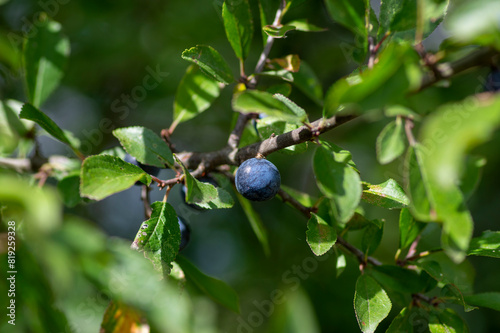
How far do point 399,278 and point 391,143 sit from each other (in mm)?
462

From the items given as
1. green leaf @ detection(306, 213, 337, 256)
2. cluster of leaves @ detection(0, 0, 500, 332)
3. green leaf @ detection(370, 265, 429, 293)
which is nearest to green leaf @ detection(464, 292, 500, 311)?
cluster of leaves @ detection(0, 0, 500, 332)

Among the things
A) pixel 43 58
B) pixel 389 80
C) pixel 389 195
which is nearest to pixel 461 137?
pixel 389 80

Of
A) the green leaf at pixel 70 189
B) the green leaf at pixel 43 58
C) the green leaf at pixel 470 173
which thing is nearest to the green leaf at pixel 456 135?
the green leaf at pixel 470 173

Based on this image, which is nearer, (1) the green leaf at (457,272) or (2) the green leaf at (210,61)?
(2) the green leaf at (210,61)

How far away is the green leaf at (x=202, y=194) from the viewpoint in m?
0.86

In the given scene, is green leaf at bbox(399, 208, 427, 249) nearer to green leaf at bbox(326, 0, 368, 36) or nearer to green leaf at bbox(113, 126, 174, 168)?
green leaf at bbox(326, 0, 368, 36)

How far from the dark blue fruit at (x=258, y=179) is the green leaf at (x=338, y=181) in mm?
199

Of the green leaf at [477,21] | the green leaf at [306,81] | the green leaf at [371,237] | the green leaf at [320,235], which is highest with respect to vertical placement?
the green leaf at [477,21]

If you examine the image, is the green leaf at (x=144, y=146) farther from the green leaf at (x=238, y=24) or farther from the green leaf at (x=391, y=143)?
the green leaf at (x=391, y=143)

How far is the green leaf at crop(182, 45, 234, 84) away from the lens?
1.03 meters

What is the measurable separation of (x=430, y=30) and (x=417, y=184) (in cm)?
33

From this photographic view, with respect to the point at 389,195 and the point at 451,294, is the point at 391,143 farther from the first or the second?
the point at 451,294

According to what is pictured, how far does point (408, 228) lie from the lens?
1.20m

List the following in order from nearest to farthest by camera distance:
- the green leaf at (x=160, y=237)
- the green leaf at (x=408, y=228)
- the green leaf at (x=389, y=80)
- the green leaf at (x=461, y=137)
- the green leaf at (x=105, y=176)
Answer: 1. the green leaf at (x=461, y=137)
2. the green leaf at (x=389, y=80)
3. the green leaf at (x=105, y=176)
4. the green leaf at (x=160, y=237)
5. the green leaf at (x=408, y=228)
